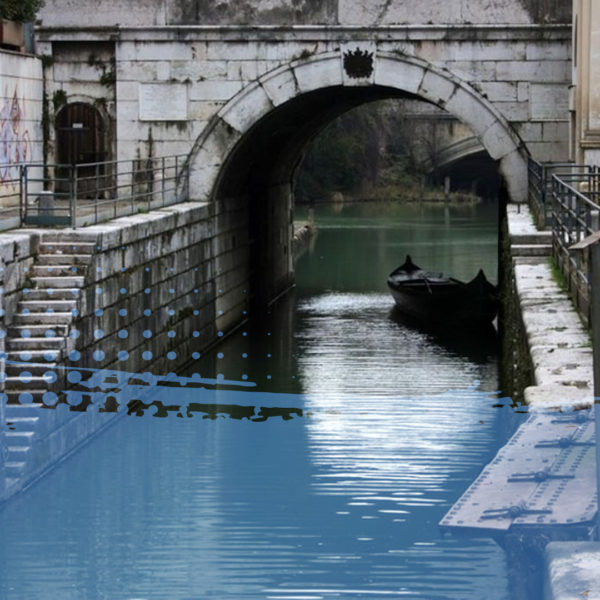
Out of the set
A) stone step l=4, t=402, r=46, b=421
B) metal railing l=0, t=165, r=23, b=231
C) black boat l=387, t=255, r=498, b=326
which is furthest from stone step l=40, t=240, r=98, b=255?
black boat l=387, t=255, r=498, b=326

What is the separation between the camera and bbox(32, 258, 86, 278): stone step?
11211mm

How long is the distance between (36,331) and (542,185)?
225 inches

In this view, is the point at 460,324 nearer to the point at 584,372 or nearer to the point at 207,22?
the point at 207,22

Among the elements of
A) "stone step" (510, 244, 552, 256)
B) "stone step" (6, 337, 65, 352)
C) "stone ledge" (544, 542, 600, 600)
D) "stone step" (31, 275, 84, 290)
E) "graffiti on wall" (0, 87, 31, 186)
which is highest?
"graffiti on wall" (0, 87, 31, 186)

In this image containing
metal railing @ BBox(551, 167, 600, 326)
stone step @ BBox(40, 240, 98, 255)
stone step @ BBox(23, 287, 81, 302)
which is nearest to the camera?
metal railing @ BBox(551, 167, 600, 326)

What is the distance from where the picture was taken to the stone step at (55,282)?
11070 millimetres

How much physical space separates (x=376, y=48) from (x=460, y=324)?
14.3 ft

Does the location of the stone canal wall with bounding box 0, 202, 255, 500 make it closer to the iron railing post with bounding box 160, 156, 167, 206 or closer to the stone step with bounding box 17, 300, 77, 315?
the stone step with bounding box 17, 300, 77, 315

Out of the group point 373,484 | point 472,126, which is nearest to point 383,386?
point 472,126

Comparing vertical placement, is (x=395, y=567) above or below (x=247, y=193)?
below

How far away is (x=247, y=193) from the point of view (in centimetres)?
1981

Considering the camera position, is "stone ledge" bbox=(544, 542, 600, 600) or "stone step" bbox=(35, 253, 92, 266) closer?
"stone ledge" bbox=(544, 542, 600, 600)

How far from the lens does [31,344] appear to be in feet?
34.2

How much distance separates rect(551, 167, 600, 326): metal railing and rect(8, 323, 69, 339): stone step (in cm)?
360
